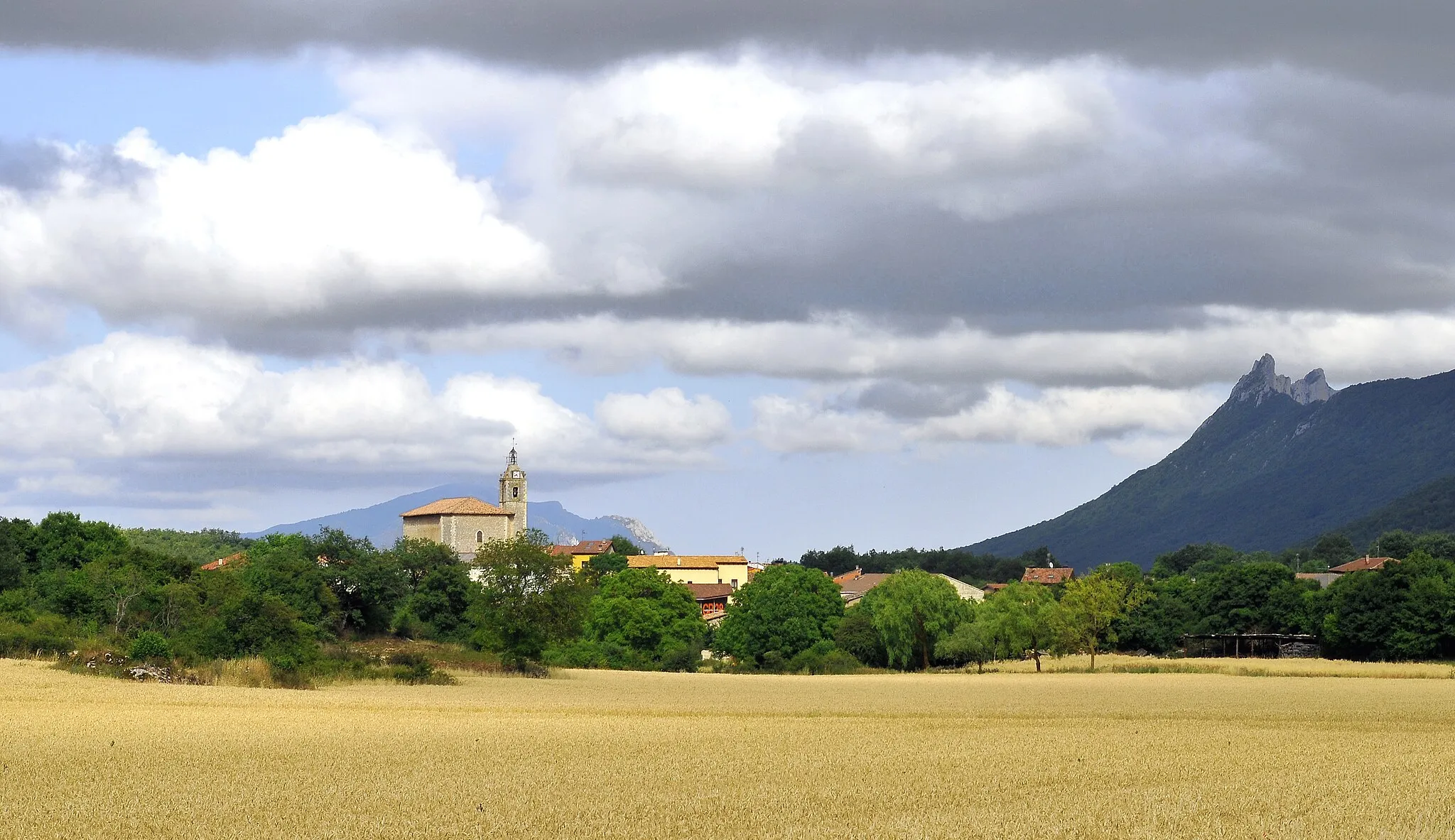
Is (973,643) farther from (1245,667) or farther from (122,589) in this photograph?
(122,589)

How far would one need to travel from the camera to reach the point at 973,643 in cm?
10781

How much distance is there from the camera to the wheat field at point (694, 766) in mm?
25266

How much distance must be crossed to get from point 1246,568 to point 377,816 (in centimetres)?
12049

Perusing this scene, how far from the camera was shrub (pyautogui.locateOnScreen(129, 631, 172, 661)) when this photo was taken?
208 feet

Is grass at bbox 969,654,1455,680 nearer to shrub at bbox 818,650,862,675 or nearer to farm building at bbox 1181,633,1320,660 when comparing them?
shrub at bbox 818,650,862,675

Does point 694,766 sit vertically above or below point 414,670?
below

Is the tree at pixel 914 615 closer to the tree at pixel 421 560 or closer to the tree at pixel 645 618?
the tree at pixel 645 618

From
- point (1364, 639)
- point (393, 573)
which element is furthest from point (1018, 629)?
point (393, 573)

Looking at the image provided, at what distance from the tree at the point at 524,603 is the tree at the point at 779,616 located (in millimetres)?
31140

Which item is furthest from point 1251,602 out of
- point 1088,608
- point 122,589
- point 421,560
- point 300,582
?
point 122,589

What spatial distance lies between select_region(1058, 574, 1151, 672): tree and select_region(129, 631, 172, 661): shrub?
2737 inches

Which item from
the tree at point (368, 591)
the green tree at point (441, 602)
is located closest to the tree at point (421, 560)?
the green tree at point (441, 602)

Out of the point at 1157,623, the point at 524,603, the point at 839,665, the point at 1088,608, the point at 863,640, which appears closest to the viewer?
the point at 524,603

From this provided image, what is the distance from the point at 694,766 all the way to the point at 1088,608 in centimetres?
8602
